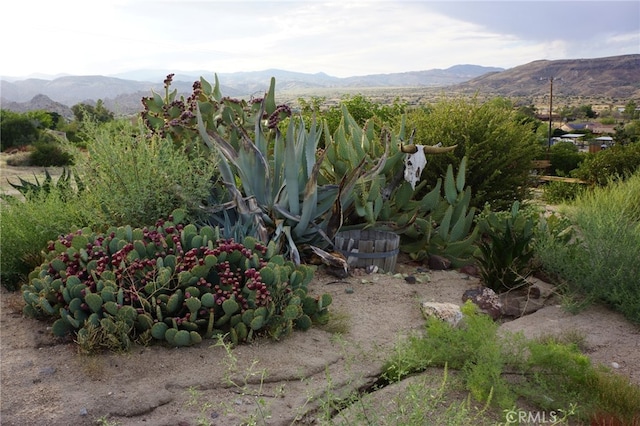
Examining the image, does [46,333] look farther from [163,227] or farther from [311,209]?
[311,209]

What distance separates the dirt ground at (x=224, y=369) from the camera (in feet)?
10.4

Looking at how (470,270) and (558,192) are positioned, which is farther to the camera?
(558,192)

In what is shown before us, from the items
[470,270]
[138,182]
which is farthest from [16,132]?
[470,270]

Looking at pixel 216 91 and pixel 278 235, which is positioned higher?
pixel 216 91

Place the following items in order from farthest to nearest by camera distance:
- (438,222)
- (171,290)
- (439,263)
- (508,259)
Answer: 1. (438,222)
2. (439,263)
3. (508,259)
4. (171,290)

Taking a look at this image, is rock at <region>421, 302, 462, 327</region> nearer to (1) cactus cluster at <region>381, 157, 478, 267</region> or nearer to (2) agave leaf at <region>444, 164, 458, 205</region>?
(1) cactus cluster at <region>381, 157, 478, 267</region>

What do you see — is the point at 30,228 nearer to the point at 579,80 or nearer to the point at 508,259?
the point at 508,259

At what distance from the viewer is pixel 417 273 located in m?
5.82

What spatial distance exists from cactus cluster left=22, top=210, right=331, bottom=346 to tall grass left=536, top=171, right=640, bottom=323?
208cm

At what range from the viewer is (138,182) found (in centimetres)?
514

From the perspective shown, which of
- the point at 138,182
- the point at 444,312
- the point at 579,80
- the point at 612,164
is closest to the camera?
the point at 444,312

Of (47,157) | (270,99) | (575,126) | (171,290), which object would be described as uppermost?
(270,99)

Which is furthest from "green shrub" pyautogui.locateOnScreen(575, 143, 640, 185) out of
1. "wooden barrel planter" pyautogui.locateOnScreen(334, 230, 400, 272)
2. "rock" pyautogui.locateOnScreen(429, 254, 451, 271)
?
"wooden barrel planter" pyautogui.locateOnScreen(334, 230, 400, 272)

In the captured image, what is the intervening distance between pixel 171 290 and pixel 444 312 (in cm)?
191
